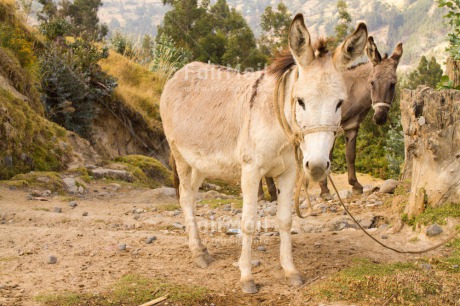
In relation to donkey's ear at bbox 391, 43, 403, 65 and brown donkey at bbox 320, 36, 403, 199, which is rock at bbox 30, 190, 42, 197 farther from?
donkey's ear at bbox 391, 43, 403, 65

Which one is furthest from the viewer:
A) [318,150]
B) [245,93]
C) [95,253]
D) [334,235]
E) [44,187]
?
[44,187]

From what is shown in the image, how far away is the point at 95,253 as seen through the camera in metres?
5.32

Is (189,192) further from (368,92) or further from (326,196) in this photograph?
(368,92)

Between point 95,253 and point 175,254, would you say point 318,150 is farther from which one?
point 95,253

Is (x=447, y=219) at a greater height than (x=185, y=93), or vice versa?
(x=185, y=93)

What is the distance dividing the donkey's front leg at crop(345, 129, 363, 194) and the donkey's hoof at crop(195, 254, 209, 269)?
14.7ft

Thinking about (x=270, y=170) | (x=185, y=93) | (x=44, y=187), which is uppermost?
(x=185, y=93)

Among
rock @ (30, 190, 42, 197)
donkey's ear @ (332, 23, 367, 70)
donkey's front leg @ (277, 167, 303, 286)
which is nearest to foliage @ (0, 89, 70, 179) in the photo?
rock @ (30, 190, 42, 197)

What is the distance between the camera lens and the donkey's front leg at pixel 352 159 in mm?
8859

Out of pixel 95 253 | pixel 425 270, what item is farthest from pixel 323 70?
pixel 95 253

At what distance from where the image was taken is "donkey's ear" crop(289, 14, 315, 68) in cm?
372

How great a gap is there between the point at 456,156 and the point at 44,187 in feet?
23.1

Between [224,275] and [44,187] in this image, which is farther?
[44,187]

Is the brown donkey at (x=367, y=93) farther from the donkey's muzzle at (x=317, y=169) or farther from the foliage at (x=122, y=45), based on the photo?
the foliage at (x=122, y=45)
